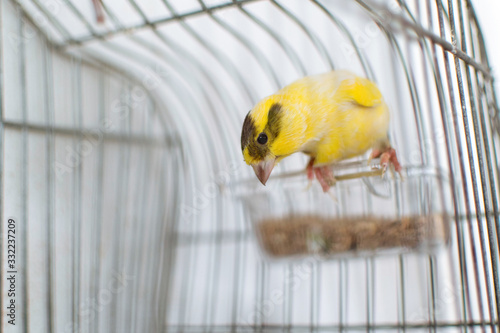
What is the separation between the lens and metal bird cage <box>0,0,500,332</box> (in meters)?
0.74

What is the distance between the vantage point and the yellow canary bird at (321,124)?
20.2 inches

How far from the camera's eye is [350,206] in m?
0.77

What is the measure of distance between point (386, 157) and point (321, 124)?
0.09 metres

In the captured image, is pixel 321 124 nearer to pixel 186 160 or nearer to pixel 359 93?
pixel 359 93

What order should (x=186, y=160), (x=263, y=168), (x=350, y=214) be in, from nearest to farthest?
1. (x=263, y=168)
2. (x=350, y=214)
3. (x=186, y=160)

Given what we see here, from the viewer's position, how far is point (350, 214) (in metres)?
0.77

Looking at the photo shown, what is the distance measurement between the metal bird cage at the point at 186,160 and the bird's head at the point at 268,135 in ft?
0.54

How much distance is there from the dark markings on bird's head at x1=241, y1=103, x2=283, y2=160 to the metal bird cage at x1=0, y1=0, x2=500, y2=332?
0.57 ft

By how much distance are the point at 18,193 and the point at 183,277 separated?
1.90 feet

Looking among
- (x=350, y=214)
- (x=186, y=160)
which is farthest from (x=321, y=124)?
(x=186, y=160)

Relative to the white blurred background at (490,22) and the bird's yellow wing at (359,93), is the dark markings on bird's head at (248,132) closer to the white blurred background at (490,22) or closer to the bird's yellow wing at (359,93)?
the bird's yellow wing at (359,93)

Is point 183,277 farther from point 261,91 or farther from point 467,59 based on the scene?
point 467,59

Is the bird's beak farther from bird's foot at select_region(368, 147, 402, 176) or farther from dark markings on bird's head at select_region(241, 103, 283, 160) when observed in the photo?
bird's foot at select_region(368, 147, 402, 176)

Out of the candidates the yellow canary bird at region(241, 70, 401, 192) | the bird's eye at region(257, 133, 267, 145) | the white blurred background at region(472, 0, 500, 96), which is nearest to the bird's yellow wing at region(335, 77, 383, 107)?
the yellow canary bird at region(241, 70, 401, 192)
